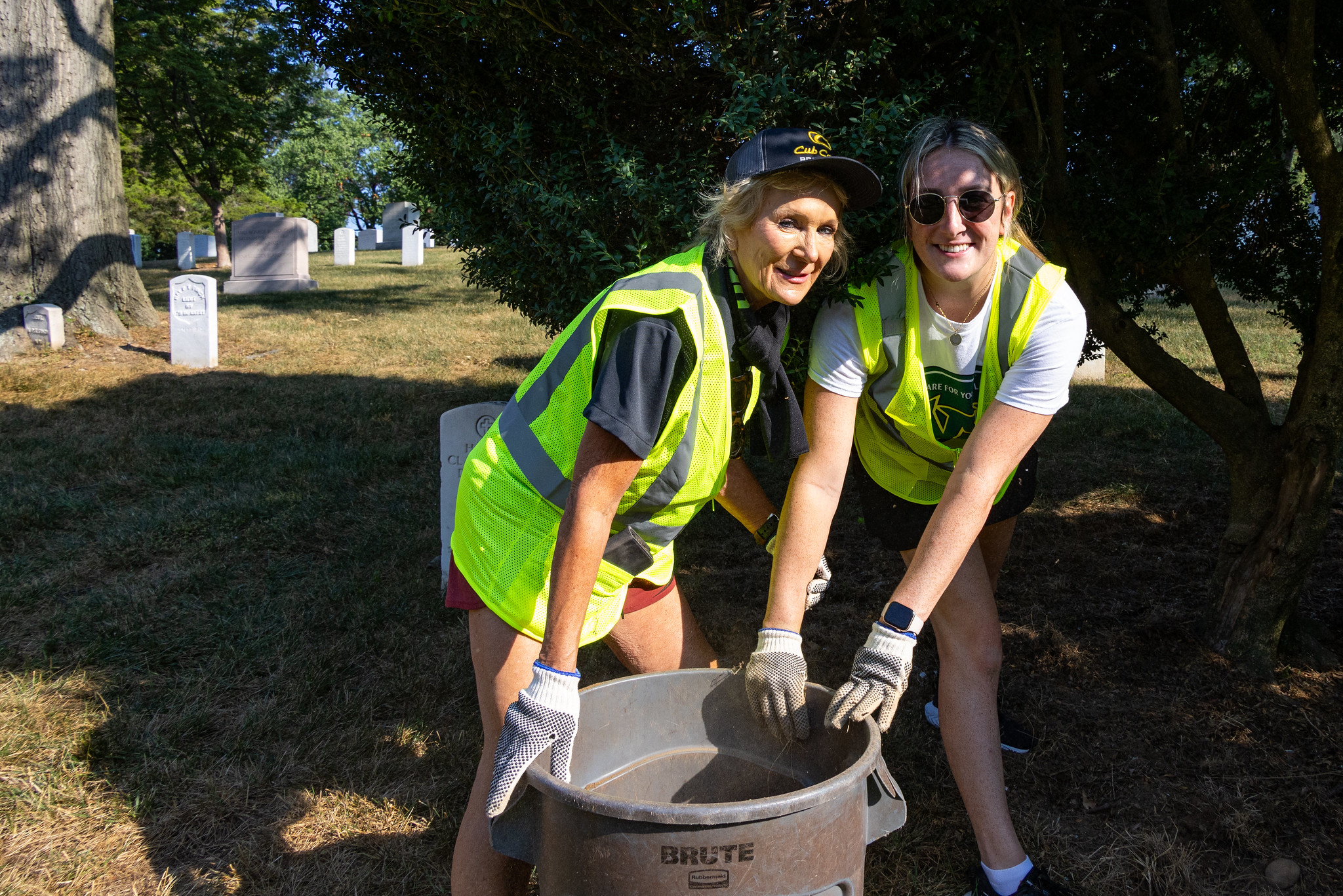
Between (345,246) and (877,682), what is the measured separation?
2342cm

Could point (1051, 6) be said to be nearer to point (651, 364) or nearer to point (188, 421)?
point (651, 364)

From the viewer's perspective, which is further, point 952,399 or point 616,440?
Result: point 952,399

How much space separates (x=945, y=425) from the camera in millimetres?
2162

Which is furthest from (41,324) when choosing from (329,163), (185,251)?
(329,163)

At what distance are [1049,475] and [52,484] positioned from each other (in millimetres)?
6000

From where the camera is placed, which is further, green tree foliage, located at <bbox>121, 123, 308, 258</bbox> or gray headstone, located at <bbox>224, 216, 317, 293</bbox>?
green tree foliage, located at <bbox>121, 123, 308, 258</bbox>

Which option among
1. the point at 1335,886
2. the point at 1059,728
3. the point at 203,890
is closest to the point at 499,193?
the point at 203,890

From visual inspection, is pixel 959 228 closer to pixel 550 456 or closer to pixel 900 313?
pixel 900 313

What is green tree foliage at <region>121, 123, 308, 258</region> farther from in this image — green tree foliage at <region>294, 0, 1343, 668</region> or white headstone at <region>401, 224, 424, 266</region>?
green tree foliage at <region>294, 0, 1343, 668</region>

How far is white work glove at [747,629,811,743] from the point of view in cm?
185

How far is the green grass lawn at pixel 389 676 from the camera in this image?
2520mm

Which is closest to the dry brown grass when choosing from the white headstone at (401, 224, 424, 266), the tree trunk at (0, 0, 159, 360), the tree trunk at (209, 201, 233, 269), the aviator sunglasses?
the aviator sunglasses

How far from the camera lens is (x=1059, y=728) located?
9.84 ft

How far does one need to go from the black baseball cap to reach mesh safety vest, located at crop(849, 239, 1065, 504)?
0.94ft
